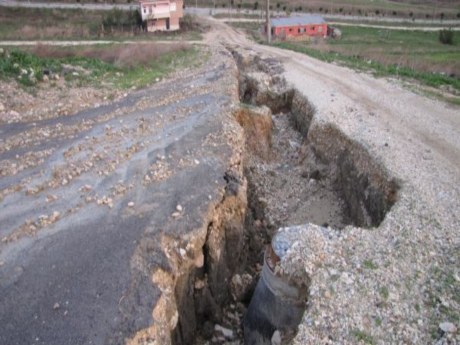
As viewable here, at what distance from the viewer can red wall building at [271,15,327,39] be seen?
2114 inches

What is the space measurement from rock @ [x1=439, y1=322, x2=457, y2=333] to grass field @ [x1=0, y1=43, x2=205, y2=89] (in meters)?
20.8

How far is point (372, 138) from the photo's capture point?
17.2 metres

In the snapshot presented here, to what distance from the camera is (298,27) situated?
55.4 metres

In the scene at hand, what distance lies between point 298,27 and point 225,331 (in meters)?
49.7

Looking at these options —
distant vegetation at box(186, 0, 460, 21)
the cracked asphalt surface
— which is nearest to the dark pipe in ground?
the cracked asphalt surface

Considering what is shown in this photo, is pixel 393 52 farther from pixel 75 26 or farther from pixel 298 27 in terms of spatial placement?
pixel 75 26

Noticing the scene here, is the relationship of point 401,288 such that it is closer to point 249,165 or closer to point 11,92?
point 249,165

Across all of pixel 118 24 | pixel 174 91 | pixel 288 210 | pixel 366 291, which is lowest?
pixel 288 210

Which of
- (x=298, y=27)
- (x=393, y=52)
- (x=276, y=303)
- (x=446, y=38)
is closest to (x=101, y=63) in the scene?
(x=276, y=303)

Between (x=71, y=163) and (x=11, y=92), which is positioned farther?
(x=11, y=92)

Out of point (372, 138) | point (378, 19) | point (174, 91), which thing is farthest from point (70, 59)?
point (378, 19)

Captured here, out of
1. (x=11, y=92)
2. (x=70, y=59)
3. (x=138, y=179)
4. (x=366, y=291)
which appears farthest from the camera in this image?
(x=70, y=59)

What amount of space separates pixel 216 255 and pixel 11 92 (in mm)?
16319

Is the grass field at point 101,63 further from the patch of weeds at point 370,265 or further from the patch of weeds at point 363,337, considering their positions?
the patch of weeds at point 363,337
